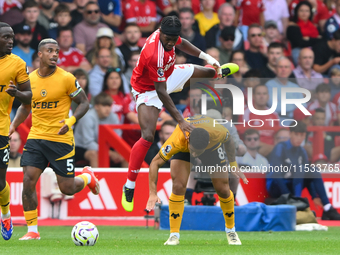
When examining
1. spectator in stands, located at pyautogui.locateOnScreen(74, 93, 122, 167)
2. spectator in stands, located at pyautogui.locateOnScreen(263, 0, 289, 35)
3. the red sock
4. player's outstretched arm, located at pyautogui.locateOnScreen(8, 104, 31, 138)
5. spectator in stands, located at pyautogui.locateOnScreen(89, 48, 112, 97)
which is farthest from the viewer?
spectator in stands, located at pyautogui.locateOnScreen(263, 0, 289, 35)

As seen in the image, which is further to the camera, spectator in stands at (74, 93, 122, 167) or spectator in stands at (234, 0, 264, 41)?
spectator in stands at (234, 0, 264, 41)

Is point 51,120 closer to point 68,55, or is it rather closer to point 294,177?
point 68,55

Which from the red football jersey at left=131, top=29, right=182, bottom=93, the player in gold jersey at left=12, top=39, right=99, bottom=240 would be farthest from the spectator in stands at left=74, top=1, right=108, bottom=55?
the red football jersey at left=131, top=29, right=182, bottom=93

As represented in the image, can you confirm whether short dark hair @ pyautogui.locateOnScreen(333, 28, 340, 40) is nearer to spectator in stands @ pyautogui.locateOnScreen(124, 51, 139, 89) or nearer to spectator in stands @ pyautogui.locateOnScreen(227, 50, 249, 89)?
spectator in stands @ pyautogui.locateOnScreen(227, 50, 249, 89)

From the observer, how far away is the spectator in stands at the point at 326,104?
1325 centimetres

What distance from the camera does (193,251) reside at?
6719 millimetres

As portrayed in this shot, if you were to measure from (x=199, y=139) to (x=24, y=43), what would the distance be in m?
6.85

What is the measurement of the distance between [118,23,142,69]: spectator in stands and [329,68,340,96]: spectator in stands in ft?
15.7

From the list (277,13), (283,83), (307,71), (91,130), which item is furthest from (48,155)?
(277,13)

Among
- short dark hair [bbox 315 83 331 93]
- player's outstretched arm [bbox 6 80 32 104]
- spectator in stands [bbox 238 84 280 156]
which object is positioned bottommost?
spectator in stands [bbox 238 84 280 156]

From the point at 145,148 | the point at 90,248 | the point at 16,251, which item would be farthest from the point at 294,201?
the point at 16,251

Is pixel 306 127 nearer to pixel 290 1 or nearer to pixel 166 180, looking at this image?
pixel 166 180

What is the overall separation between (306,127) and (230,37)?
3.19 meters

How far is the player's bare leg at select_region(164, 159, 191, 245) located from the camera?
305 inches
